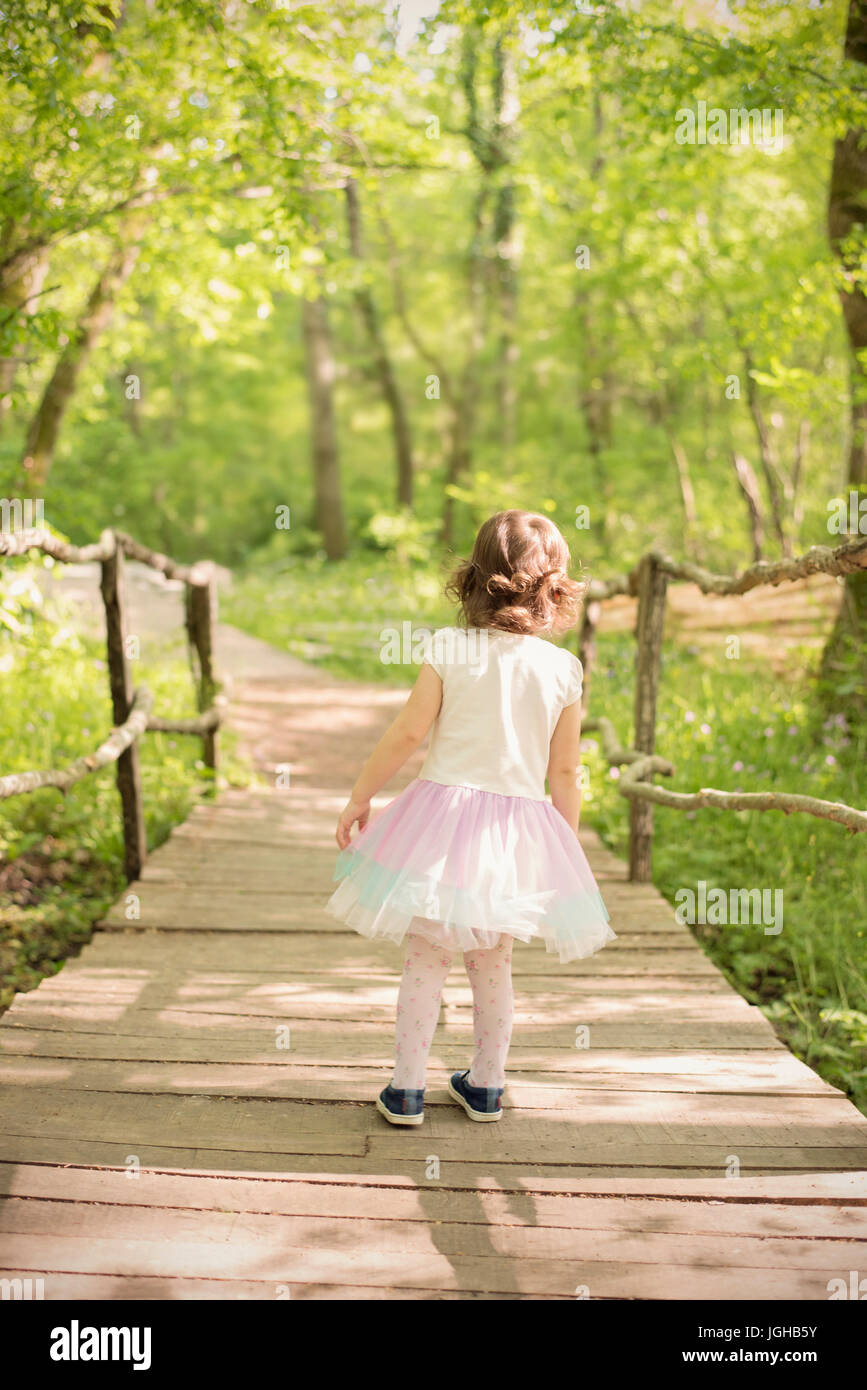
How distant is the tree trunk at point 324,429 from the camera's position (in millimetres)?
18234

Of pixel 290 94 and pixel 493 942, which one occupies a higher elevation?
pixel 290 94

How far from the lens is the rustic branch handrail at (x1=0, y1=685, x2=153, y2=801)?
3315 mm

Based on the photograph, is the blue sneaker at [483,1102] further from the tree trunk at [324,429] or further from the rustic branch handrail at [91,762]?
the tree trunk at [324,429]

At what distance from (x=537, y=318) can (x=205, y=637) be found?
50.2 ft

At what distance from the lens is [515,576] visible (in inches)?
103

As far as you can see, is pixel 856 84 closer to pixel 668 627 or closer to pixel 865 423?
pixel 865 423

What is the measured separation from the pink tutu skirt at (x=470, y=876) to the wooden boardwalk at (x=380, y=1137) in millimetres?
520

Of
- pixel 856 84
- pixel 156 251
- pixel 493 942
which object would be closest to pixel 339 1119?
pixel 493 942

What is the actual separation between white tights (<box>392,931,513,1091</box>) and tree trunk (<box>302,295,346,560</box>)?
54.7 ft

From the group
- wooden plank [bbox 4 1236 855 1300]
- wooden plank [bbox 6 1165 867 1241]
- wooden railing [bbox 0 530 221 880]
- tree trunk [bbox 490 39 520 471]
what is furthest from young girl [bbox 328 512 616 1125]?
tree trunk [bbox 490 39 520 471]

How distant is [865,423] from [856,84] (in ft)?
5.68

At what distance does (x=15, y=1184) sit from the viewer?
2.38 m

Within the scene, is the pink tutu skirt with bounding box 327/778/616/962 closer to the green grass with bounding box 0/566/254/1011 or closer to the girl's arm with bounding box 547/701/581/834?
the girl's arm with bounding box 547/701/581/834
